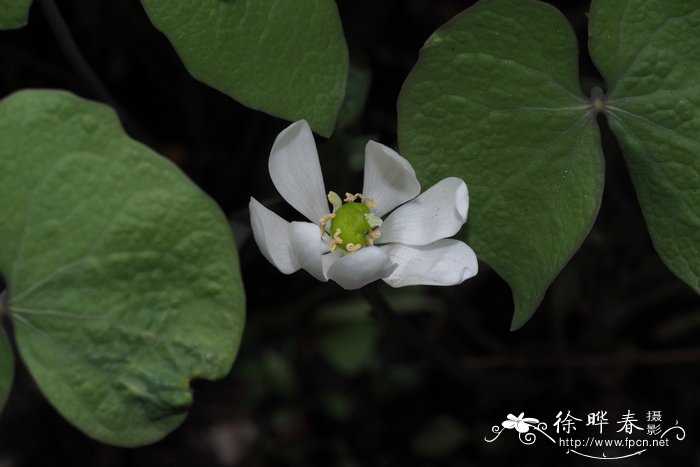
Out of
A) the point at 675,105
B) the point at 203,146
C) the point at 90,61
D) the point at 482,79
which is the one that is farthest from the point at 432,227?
the point at 90,61

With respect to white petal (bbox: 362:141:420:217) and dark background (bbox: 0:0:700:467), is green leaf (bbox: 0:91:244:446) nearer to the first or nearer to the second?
white petal (bbox: 362:141:420:217)

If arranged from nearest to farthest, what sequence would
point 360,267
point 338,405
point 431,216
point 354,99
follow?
point 360,267 < point 431,216 < point 354,99 < point 338,405

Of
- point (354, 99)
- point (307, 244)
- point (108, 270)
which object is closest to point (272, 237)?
point (307, 244)

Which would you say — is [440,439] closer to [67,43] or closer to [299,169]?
[299,169]

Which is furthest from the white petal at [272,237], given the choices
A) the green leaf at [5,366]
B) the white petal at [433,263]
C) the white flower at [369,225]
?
the green leaf at [5,366]

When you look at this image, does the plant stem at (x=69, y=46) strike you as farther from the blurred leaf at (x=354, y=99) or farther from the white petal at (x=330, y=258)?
the white petal at (x=330, y=258)

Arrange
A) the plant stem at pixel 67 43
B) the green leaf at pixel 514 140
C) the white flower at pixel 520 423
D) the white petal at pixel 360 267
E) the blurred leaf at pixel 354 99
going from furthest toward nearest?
the white flower at pixel 520 423 → the blurred leaf at pixel 354 99 → the plant stem at pixel 67 43 → the green leaf at pixel 514 140 → the white petal at pixel 360 267
